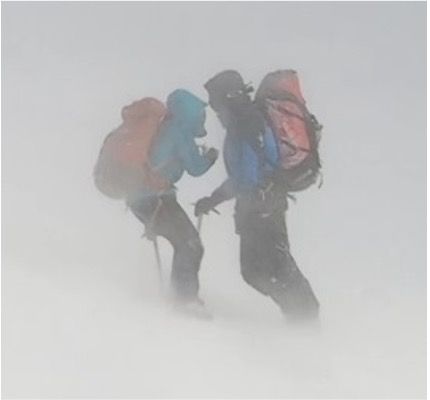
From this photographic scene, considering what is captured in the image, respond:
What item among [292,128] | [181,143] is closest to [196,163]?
[181,143]

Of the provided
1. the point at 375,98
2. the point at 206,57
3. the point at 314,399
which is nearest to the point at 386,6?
the point at 375,98

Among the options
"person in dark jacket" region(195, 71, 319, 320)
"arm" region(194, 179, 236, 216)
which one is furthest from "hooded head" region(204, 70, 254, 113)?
"arm" region(194, 179, 236, 216)

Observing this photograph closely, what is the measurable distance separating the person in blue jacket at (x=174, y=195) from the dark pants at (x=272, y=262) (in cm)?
9

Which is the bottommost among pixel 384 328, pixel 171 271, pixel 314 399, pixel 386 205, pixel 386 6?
pixel 314 399

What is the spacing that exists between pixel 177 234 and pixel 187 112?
8.7 inches

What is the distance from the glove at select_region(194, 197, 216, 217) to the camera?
5.27ft

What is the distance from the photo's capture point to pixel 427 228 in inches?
64.7

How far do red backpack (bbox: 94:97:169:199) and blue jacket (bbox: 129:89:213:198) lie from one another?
0.05ft

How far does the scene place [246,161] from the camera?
162 centimetres

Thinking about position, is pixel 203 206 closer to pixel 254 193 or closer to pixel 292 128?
pixel 254 193

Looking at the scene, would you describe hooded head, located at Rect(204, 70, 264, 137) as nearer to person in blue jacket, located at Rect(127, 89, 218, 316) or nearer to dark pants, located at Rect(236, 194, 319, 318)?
person in blue jacket, located at Rect(127, 89, 218, 316)

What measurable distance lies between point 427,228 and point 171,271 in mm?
473

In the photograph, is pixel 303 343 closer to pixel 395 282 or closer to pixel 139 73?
pixel 395 282

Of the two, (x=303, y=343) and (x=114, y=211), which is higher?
(x=114, y=211)
